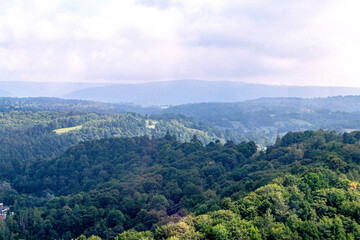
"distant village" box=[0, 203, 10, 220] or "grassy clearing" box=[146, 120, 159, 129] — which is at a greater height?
"grassy clearing" box=[146, 120, 159, 129]

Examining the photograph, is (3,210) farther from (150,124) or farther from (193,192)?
(150,124)

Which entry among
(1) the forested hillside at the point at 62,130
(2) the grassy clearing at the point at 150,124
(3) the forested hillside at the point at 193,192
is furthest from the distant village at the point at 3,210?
(2) the grassy clearing at the point at 150,124

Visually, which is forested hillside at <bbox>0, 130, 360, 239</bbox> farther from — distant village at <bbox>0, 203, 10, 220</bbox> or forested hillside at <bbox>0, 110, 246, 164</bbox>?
forested hillside at <bbox>0, 110, 246, 164</bbox>

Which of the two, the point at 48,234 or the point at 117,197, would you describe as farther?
the point at 117,197

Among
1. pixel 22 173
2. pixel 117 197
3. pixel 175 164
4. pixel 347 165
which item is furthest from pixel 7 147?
pixel 347 165

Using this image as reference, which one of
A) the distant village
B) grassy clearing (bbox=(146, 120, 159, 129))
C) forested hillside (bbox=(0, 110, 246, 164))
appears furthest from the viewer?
grassy clearing (bbox=(146, 120, 159, 129))

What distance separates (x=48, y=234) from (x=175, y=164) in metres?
29.8

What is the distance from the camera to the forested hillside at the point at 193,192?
24.9 m

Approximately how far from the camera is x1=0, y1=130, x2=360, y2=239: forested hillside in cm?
2489

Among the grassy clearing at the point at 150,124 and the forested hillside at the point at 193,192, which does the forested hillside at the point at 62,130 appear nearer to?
the grassy clearing at the point at 150,124

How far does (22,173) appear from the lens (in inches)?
3342

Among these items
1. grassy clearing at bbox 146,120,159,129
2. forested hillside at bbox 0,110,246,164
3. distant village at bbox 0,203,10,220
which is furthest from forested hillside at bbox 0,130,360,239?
grassy clearing at bbox 146,120,159,129

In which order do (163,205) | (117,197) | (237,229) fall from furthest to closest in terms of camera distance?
(117,197)
(163,205)
(237,229)

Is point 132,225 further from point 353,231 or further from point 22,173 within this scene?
point 22,173
